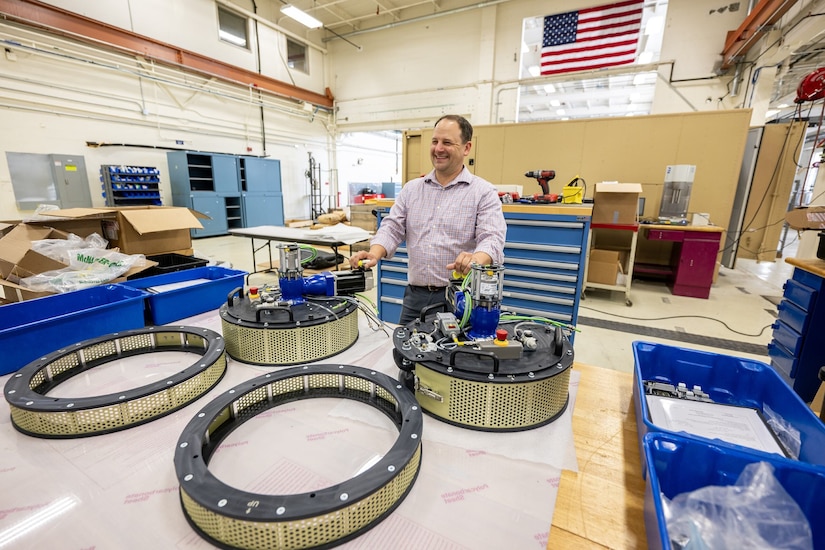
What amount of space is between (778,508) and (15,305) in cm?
202

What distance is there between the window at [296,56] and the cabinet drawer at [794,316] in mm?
9252

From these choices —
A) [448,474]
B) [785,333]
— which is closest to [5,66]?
[448,474]

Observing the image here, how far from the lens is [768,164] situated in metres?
4.73

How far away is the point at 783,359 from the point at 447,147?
2.07 metres

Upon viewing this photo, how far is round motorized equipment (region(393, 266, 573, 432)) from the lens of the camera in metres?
0.79

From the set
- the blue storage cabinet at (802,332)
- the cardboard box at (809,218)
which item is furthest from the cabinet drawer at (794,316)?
the cardboard box at (809,218)

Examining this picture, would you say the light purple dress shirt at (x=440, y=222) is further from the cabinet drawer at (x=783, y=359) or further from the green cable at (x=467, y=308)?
the cabinet drawer at (x=783, y=359)

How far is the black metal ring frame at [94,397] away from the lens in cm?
79

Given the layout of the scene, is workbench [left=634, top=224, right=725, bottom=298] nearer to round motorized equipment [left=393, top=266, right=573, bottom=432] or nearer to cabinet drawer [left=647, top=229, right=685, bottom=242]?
cabinet drawer [left=647, top=229, right=685, bottom=242]

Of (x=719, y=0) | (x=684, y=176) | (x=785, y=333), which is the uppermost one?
(x=719, y=0)

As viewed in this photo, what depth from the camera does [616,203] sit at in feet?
11.7

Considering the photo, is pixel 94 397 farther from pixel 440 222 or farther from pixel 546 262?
pixel 546 262

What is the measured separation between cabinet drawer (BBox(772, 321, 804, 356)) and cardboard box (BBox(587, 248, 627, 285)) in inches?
68.6

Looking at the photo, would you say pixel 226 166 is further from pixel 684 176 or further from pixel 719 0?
pixel 719 0
